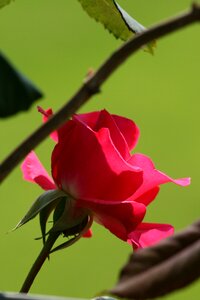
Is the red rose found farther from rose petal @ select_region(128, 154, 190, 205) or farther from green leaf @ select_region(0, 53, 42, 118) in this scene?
green leaf @ select_region(0, 53, 42, 118)

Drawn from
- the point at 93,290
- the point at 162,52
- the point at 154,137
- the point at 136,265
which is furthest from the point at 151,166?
the point at 162,52

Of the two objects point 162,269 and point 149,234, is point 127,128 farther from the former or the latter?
point 162,269

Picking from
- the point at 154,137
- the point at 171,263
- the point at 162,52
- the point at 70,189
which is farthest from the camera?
the point at 162,52

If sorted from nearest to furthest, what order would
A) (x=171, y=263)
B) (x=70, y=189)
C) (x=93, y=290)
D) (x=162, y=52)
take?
1. (x=171, y=263)
2. (x=70, y=189)
3. (x=93, y=290)
4. (x=162, y=52)

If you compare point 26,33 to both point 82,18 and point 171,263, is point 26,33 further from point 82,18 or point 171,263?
point 171,263

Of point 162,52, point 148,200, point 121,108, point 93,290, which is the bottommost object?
point 162,52

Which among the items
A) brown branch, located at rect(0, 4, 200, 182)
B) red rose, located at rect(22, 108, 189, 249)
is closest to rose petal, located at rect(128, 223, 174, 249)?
red rose, located at rect(22, 108, 189, 249)

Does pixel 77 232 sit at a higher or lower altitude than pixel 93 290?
higher
